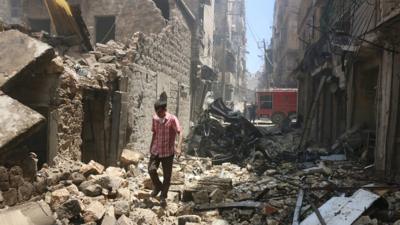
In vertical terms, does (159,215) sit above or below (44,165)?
below

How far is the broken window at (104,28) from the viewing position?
16.3m

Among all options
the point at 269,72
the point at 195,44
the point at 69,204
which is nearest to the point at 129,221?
the point at 69,204

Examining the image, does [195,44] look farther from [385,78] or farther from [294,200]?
[294,200]

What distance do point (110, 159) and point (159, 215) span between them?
2.98 meters

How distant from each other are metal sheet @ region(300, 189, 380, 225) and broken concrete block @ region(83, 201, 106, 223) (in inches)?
97.6

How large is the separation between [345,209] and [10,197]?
3.87 meters

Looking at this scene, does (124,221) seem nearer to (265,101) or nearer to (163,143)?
(163,143)

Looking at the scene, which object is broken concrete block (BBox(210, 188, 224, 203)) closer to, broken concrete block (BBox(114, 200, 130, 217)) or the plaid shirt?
the plaid shirt

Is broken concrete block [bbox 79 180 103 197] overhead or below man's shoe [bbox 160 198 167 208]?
overhead

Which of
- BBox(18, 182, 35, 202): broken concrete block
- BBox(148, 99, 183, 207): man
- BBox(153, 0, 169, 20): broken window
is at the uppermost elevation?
BBox(153, 0, 169, 20): broken window

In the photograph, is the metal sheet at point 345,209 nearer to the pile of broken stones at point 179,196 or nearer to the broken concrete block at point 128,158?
the pile of broken stones at point 179,196

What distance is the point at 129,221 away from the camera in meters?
4.66

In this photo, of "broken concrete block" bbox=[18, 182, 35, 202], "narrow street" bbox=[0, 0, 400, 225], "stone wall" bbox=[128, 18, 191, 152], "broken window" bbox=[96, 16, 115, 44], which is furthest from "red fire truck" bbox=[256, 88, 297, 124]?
"broken concrete block" bbox=[18, 182, 35, 202]

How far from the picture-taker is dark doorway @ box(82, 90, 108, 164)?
25.1ft
